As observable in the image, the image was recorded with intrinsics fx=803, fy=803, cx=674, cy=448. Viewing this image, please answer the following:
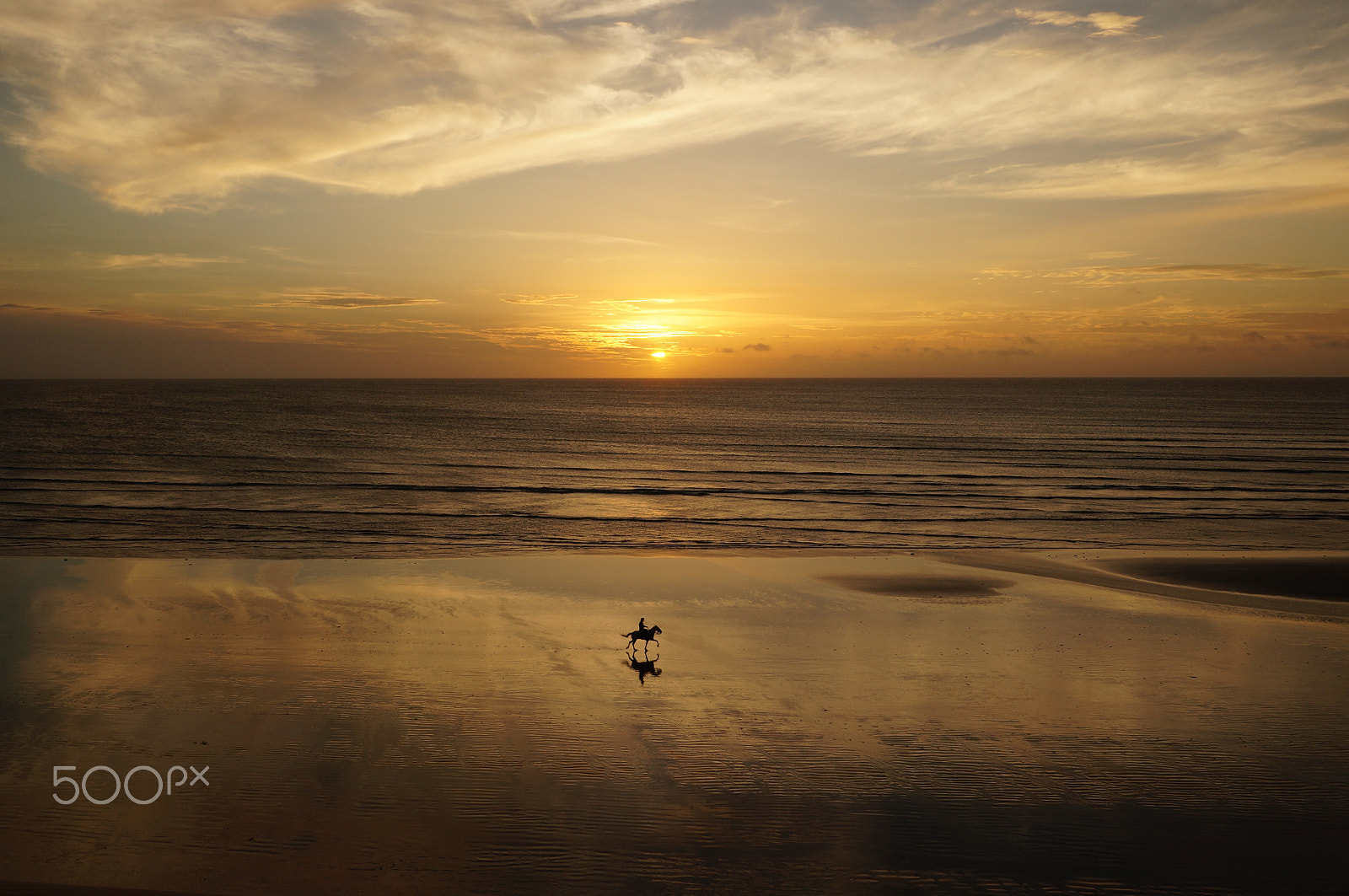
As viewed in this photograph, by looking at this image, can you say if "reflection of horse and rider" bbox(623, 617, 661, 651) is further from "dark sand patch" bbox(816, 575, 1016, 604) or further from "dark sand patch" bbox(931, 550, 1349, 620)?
"dark sand patch" bbox(931, 550, 1349, 620)

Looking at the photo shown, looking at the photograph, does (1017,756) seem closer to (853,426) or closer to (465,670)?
(465,670)

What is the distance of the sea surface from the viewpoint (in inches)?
966

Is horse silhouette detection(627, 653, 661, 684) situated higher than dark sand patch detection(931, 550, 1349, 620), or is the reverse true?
dark sand patch detection(931, 550, 1349, 620)

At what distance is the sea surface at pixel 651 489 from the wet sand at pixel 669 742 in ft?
28.1

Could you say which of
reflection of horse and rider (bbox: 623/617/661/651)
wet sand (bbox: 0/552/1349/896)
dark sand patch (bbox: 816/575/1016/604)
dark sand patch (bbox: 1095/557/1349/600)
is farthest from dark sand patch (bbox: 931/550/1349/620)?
reflection of horse and rider (bbox: 623/617/661/651)

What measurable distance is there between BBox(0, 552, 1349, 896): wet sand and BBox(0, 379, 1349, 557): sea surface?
858 cm

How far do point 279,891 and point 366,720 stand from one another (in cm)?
331

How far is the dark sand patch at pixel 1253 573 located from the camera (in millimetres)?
18062

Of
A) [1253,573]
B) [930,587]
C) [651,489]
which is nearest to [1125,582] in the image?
[1253,573]

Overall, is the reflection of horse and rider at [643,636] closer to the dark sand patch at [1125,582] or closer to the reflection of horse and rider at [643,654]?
the reflection of horse and rider at [643,654]

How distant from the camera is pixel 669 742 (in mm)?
9352

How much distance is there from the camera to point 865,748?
9211 millimetres

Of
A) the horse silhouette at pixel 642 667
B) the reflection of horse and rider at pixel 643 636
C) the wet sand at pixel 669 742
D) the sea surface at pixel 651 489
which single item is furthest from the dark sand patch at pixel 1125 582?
the horse silhouette at pixel 642 667

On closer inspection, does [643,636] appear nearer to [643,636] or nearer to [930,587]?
[643,636]
